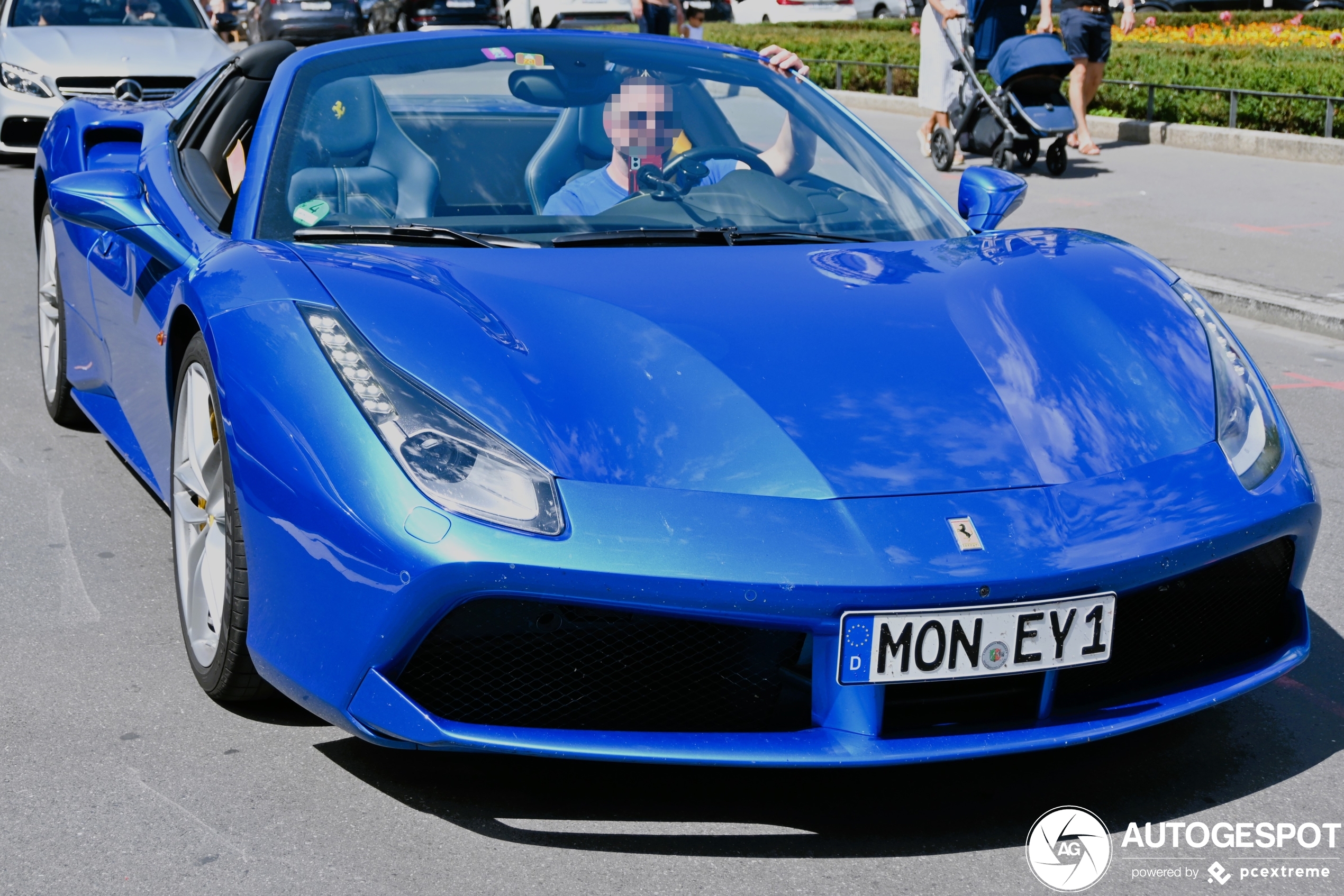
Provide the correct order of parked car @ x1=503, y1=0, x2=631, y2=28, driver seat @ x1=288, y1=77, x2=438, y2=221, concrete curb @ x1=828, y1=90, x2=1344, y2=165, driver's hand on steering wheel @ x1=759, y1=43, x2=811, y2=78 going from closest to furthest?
driver seat @ x1=288, y1=77, x2=438, y2=221
driver's hand on steering wheel @ x1=759, y1=43, x2=811, y2=78
concrete curb @ x1=828, y1=90, x2=1344, y2=165
parked car @ x1=503, y1=0, x2=631, y2=28

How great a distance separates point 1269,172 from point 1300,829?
9541mm

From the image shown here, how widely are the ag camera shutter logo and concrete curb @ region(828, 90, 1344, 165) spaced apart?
942cm

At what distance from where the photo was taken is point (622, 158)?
12.8 ft

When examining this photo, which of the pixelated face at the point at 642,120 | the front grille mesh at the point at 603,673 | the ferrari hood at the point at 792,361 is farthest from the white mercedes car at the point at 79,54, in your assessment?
the front grille mesh at the point at 603,673

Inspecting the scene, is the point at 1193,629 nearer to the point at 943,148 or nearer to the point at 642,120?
the point at 642,120

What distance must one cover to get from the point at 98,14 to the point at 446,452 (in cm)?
1067

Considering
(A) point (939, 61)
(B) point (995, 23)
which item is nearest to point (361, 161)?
(A) point (939, 61)

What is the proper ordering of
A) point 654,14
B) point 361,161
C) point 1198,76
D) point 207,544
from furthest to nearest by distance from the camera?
1. point 654,14
2. point 1198,76
3. point 361,161
4. point 207,544

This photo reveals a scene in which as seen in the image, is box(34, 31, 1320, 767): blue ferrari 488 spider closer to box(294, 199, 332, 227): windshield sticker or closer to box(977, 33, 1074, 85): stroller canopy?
box(294, 199, 332, 227): windshield sticker

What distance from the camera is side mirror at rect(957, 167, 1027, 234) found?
396 cm

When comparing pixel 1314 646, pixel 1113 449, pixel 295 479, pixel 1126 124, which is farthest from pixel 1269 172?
pixel 295 479

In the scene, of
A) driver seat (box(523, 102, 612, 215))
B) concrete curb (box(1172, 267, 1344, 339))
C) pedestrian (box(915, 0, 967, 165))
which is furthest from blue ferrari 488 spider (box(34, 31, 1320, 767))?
pedestrian (box(915, 0, 967, 165))

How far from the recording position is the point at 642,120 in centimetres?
399

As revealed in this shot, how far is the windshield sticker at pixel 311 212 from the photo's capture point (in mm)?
3352
